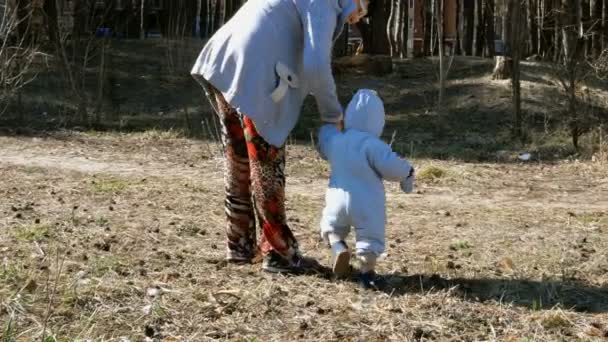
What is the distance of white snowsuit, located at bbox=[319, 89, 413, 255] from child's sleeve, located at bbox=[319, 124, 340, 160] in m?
0.03

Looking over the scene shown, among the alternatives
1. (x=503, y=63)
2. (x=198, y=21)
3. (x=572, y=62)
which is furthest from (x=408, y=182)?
(x=198, y=21)

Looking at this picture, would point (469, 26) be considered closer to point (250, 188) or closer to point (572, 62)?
point (572, 62)

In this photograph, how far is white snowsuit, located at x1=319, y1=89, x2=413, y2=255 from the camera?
4391mm

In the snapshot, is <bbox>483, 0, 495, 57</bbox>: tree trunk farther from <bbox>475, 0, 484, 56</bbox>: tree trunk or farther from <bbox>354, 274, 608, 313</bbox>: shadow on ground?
<bbox>354, 274, 608, 313</bbox>: shadow on ground

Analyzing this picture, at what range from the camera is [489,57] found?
16.8 m

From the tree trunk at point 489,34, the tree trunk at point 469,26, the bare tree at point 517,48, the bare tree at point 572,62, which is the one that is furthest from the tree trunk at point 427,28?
the bare tree at point 517,48

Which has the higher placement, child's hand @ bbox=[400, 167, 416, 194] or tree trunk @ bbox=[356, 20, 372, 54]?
child's hand @ bbox=[400, 167, 416, 194]

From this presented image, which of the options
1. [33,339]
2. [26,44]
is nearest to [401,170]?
[33,339]

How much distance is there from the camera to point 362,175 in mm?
4414

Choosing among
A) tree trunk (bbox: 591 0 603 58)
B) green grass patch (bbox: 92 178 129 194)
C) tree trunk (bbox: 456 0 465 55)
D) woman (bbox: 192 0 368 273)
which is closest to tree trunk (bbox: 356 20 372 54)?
tree trunk (bbox: 456 0 465 55)

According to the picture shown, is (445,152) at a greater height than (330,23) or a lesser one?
lesser

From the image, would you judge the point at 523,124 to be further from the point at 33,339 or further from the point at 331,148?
the point at 33,339

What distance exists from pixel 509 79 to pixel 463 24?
4.08 m

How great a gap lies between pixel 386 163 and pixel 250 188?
0.86 m
